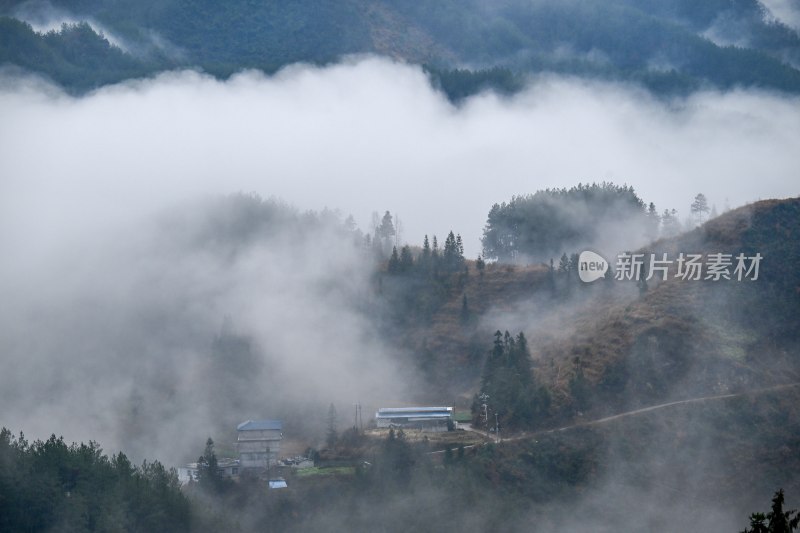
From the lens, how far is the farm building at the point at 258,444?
9312cm

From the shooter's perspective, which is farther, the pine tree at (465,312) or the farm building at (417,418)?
the pine tree at (465,312)

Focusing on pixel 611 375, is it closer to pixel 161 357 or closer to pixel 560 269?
pixel 560 269

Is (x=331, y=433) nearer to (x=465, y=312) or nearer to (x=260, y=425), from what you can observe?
(x=260, y=425)

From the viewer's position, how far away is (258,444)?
93.9 m

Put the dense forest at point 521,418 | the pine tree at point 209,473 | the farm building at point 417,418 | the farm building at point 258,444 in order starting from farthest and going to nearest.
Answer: the farm building at point 417,418
the farm building at point 258,444
the pine tree at point 209,473
the dense forest at point 521,418

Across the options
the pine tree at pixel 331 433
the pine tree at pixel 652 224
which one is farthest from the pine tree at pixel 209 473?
the pine tree at pixel 652 224

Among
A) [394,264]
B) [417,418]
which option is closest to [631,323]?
[417,418]

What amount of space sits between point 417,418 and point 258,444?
43.7 ft

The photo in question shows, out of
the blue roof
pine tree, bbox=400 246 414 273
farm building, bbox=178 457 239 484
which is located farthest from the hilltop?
farm building, bbox=178 457 239 484

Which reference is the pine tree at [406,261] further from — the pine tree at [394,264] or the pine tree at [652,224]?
the pine tree at [652,224]

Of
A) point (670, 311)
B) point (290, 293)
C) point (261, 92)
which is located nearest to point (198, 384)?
point (290, 293)

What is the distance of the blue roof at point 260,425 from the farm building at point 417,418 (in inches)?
338

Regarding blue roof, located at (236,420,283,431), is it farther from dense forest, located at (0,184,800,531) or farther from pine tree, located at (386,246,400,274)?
pine tree, located at (386,246,400,274)

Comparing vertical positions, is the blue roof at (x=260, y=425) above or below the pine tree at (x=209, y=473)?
above
